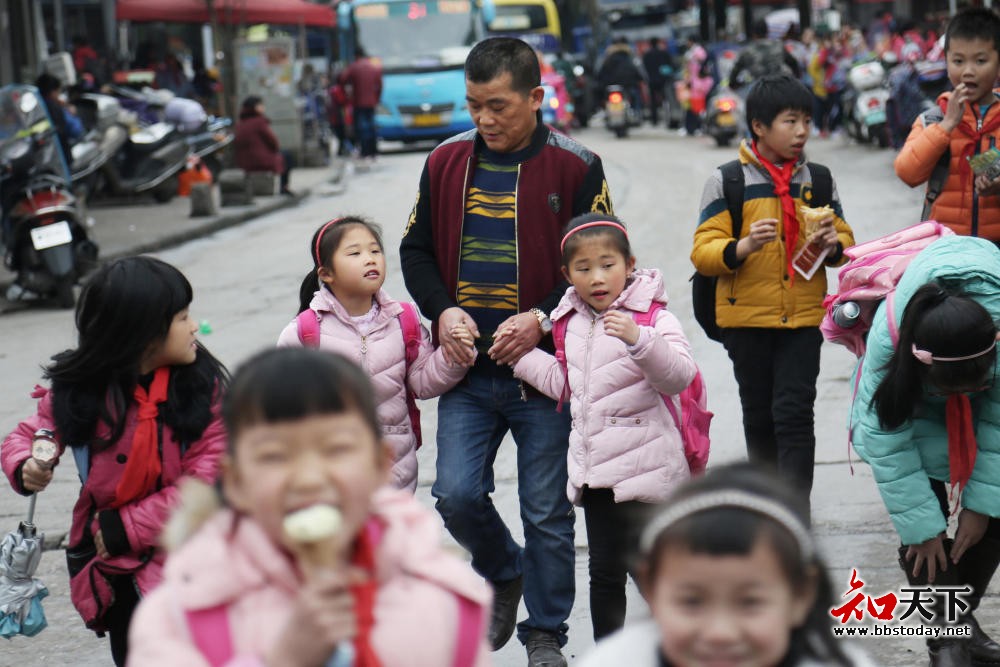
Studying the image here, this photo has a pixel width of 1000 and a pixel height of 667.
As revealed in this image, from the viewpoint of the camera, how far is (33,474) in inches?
147

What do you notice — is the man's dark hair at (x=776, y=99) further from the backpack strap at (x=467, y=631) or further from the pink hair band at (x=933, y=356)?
the backpack strap at (x=467, y=631)

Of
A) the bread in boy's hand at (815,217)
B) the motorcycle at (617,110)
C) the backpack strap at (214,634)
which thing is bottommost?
the motorcycle at (617,110)

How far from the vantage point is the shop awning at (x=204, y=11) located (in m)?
27.9

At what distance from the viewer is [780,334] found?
563cm

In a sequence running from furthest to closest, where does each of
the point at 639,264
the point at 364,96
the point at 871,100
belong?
the point at 364,96 < the point at 871,100 < the point at 639,264

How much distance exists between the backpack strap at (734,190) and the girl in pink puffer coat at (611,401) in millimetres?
1190

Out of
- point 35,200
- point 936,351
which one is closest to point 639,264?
point 35,200

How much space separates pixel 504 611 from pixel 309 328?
1.10 metres

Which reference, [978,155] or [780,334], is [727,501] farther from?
[978,155]

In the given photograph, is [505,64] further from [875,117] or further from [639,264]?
[875,117]

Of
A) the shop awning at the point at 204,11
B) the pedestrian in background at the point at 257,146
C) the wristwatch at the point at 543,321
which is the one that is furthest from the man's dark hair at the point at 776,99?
the shop awning at the point at 204,11

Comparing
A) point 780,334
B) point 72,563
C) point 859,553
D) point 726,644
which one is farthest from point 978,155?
point 726,644

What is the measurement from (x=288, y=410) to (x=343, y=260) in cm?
247

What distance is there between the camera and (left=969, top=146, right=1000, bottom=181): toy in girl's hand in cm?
564
